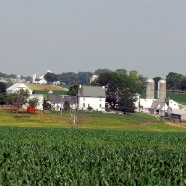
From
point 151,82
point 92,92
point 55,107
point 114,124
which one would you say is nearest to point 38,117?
point 114,124

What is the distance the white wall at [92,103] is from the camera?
13575 cm

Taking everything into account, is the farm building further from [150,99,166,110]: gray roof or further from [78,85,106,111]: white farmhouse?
[150,99,166,110]: gray roof

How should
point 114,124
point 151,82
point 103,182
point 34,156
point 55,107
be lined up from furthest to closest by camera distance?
point 151,82 < point 55,107 < point 114,124 < point 34,156 < point 103,182

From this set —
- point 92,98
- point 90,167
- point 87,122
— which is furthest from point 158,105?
point 90,167

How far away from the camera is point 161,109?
14125cm

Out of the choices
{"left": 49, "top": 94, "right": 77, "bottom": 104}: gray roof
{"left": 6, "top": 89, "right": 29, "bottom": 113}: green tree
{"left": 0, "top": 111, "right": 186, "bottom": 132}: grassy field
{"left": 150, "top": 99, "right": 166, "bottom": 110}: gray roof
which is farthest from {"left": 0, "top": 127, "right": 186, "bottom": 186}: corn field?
{"left": 150, "top": 99, "right": 166, "bottom": 110}: gray roof

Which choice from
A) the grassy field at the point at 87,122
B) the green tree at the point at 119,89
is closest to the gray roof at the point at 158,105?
the green tree at the point at 119,89

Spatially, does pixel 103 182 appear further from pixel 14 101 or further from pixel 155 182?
pixel 14 101

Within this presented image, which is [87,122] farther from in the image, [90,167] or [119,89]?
[90,167]

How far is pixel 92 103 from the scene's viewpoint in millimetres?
137625

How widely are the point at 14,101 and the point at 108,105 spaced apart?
124ft

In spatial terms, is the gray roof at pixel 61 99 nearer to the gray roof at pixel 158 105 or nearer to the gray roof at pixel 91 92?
the gray roof at pixel 91 92

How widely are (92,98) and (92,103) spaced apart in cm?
106

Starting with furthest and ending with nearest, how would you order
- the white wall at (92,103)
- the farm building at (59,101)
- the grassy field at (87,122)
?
the white wall at (92,103)
the farm building at (59,101)
the grassy field at (87,122)
